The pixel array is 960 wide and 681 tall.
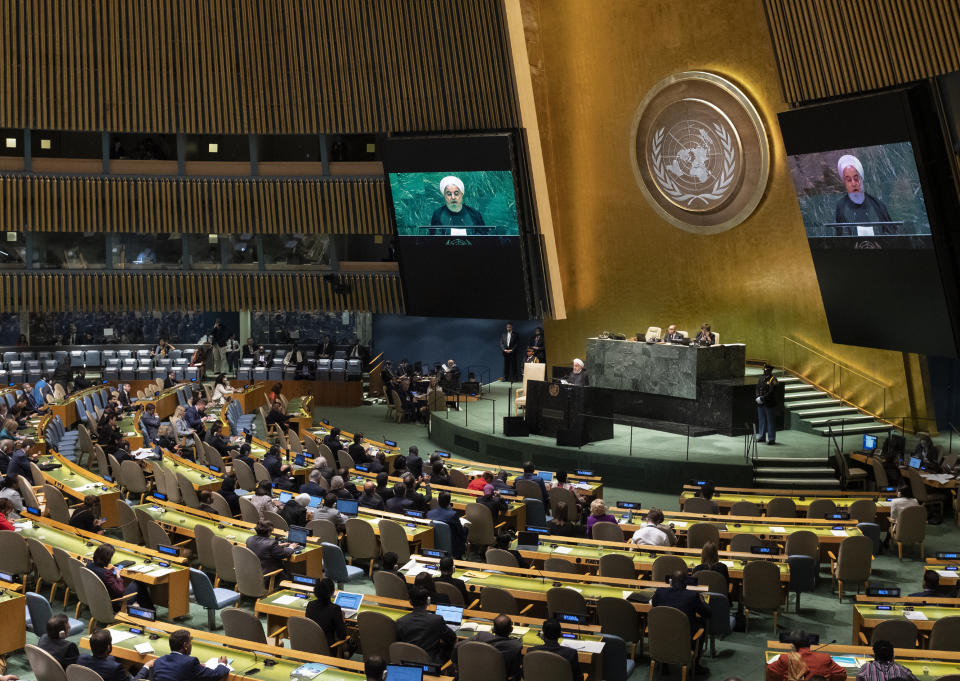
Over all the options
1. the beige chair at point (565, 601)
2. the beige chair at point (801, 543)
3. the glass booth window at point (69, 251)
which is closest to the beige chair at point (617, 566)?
the beige chair at point (565, 601)

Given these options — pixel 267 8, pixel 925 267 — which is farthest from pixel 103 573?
pixel 267 8

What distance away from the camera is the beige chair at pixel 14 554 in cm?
1088

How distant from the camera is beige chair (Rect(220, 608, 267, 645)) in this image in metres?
8.42

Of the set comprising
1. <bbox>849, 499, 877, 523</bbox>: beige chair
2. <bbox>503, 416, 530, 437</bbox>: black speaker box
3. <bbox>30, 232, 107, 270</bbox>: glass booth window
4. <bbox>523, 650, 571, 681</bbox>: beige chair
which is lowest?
<bbox>523, 650, 571, 681</bbox>: beige chair

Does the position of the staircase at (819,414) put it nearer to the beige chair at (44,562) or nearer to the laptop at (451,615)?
the laptop at (451,615)

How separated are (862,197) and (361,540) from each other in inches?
403

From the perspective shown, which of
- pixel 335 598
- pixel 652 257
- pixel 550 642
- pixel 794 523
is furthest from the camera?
pixel 652 257

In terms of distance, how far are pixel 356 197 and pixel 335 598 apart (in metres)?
18.2

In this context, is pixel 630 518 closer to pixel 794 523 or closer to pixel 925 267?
pixel 794 523

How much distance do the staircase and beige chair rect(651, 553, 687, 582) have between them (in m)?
9.31

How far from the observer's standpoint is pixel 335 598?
9250mm

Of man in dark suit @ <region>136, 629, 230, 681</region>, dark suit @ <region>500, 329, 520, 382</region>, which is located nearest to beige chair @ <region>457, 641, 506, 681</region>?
man in dark suit @ <region>136, 629, 230, 681</region>

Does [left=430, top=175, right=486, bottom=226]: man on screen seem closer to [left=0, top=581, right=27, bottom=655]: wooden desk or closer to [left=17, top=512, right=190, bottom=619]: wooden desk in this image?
[left=17, top=512, right=190, bottom=619]: wooden desk

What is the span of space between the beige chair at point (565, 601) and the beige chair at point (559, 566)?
1.14 metres
